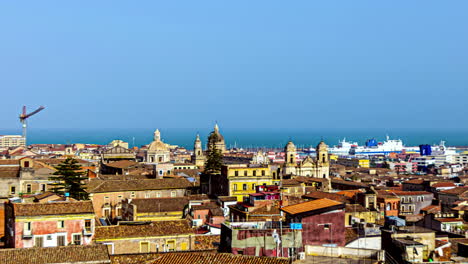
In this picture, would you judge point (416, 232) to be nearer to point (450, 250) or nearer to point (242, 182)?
point (450, 250)

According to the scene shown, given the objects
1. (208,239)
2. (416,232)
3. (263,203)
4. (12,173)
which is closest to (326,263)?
(416,232)

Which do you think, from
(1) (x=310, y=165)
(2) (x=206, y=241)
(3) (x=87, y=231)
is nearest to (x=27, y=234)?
(3) (x=87, y=231)

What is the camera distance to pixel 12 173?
184ft

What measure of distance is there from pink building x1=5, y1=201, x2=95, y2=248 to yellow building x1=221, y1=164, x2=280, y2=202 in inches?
1098

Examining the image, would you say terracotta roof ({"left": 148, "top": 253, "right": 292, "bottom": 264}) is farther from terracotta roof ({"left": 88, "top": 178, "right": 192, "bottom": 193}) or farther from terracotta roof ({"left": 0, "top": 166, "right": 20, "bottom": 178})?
terracotta roof ({"left": 0, "top": 166, "right": 20, "bottom": 178})

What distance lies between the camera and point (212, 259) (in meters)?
21.9

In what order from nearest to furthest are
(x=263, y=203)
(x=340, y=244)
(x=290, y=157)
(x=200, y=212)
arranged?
(x=340, y=244), (x=263, y=203), (x=200, y=212), (x=290, y=157)

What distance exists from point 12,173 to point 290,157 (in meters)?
55.7

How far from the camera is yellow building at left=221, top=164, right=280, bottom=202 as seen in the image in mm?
57116

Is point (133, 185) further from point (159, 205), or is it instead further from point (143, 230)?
point (143, 230)

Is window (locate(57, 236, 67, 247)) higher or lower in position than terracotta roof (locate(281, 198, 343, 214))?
lower

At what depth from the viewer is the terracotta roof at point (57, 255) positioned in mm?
23234

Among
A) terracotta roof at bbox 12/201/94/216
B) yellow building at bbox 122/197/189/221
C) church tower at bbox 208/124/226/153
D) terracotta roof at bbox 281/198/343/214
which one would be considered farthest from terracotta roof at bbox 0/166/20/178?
church tower at bbox 208/124/226/153

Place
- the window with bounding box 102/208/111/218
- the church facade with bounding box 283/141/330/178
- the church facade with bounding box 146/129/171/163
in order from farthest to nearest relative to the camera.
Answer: the church facade with bounding box 146/129/171/163 < the church facade with bounding box 283/141/330/178 < the window with bounding box 102/208/111/218
